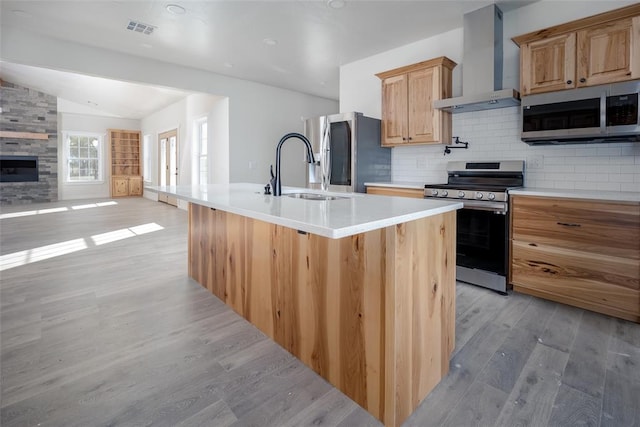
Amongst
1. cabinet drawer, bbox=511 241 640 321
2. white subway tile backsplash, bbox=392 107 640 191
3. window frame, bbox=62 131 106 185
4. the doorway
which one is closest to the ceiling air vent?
white subway tile backsplash, bbox=392 107 640 191

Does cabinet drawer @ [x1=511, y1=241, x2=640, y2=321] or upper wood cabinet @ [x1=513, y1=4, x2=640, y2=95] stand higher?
upper wood cabinet @ [x1=513, y1=4, x2=640, y2=95]

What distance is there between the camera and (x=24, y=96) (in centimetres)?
888

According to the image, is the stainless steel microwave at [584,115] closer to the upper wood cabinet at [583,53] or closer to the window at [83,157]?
the upper wood cabinet at [583,53]

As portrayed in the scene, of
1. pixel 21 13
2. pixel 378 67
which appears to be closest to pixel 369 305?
pixel 378 67

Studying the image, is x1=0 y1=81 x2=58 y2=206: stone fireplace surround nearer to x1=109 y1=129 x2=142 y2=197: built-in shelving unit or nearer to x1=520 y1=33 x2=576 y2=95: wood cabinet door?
x1=109 y1=129 x2=142 y2=197: built-in shelving unit

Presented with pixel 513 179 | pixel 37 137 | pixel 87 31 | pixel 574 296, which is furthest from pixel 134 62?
pixel 37 137

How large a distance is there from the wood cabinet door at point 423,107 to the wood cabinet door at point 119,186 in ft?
35.5

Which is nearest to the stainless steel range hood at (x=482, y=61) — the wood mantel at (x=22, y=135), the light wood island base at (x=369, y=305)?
the light wood island base at (x=369, y=305)

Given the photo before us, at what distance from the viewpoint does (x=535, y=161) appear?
10.2 ft

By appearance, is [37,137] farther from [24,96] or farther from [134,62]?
[134,62]

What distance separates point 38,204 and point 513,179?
1116cm

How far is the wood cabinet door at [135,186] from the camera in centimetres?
1146

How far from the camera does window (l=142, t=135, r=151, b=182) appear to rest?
36.3 feet

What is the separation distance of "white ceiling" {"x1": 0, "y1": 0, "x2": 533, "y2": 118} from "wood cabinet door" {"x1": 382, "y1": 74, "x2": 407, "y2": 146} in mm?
582
